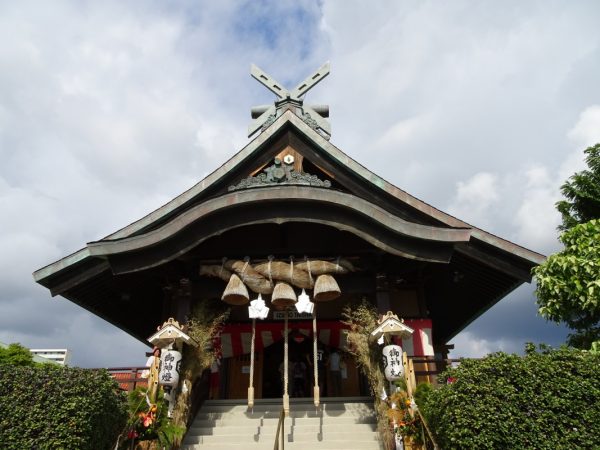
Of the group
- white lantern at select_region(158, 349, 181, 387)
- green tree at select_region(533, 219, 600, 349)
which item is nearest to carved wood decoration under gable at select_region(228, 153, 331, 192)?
white lantern at select_region(158, 349, 181, 387)

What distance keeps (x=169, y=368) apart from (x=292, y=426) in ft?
9.17

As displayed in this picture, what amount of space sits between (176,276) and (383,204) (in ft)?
18.2

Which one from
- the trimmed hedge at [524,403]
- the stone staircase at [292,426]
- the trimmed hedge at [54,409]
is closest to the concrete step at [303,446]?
the stone staircase at [292,426]

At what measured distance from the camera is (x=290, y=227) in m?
12.1

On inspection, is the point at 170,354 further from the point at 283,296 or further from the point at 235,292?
the point at 283,296

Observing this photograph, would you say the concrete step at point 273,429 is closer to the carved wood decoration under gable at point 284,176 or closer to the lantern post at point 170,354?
the lantern post at point 170,354

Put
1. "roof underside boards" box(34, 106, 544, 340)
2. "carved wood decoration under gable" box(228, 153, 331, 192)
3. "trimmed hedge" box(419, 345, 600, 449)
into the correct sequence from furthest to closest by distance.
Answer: "carved wood decoration under gable" box(228, 153, 331, 192)
"roof underside boards" box(34, 106, 544, 340)
"trimmed hedge" box(419, 345, 600, 449)

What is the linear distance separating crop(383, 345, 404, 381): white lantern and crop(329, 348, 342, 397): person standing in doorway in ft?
17.8

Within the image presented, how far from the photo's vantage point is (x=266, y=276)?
10.5 meters

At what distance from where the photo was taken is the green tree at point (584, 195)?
11.8m

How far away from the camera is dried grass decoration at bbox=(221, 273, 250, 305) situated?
10008 millimetres

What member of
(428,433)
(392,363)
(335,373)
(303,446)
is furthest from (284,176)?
(335,373)

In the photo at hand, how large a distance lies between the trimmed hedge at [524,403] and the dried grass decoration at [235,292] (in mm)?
4918

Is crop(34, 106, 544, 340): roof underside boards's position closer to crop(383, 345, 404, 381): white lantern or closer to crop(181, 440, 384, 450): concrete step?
crop(383, 345, 404, 381): white lantern
